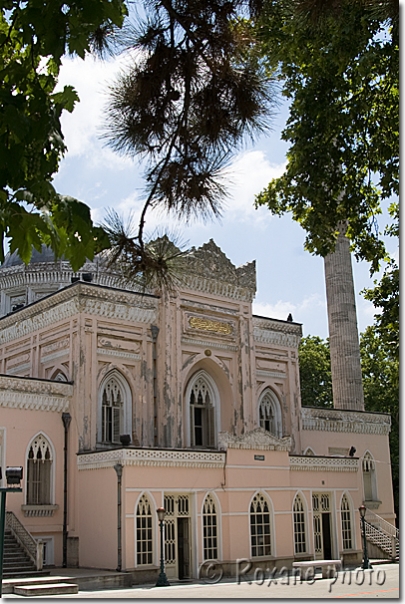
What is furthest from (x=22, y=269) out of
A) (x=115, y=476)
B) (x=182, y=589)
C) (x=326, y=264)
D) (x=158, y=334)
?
(x=182, y=589)

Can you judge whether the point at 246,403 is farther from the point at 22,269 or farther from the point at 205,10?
the point at 205,10

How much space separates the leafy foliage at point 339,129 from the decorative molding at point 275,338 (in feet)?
47.0

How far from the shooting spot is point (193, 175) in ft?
20.3

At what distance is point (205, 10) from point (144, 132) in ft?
3.67

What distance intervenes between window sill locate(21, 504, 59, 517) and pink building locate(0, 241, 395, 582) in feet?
0.12

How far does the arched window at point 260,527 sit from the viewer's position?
21375mm

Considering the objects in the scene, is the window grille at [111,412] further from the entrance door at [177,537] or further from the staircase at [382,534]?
the staircase at [382,534]

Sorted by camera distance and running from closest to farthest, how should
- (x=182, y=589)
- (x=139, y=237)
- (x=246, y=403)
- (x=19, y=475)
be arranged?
(x=139, y=237) < (x=19, y=475) < (x=182, y=589) < (x=246, y=403)

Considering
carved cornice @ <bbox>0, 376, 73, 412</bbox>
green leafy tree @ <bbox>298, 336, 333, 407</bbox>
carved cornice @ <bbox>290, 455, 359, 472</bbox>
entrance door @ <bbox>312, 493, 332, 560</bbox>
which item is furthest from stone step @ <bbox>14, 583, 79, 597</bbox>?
green leafy tree @ <bbox>298, 336, 333, 407</bbox>

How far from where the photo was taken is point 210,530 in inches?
809

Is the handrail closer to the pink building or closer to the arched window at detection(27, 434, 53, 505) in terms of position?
the pink building

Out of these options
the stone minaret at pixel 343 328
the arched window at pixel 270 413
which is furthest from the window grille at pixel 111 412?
the stone minaret at pixel 343 328

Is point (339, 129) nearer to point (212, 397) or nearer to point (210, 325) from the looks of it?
point (210, 325)

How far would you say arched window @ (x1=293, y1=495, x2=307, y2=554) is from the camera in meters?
22.8
